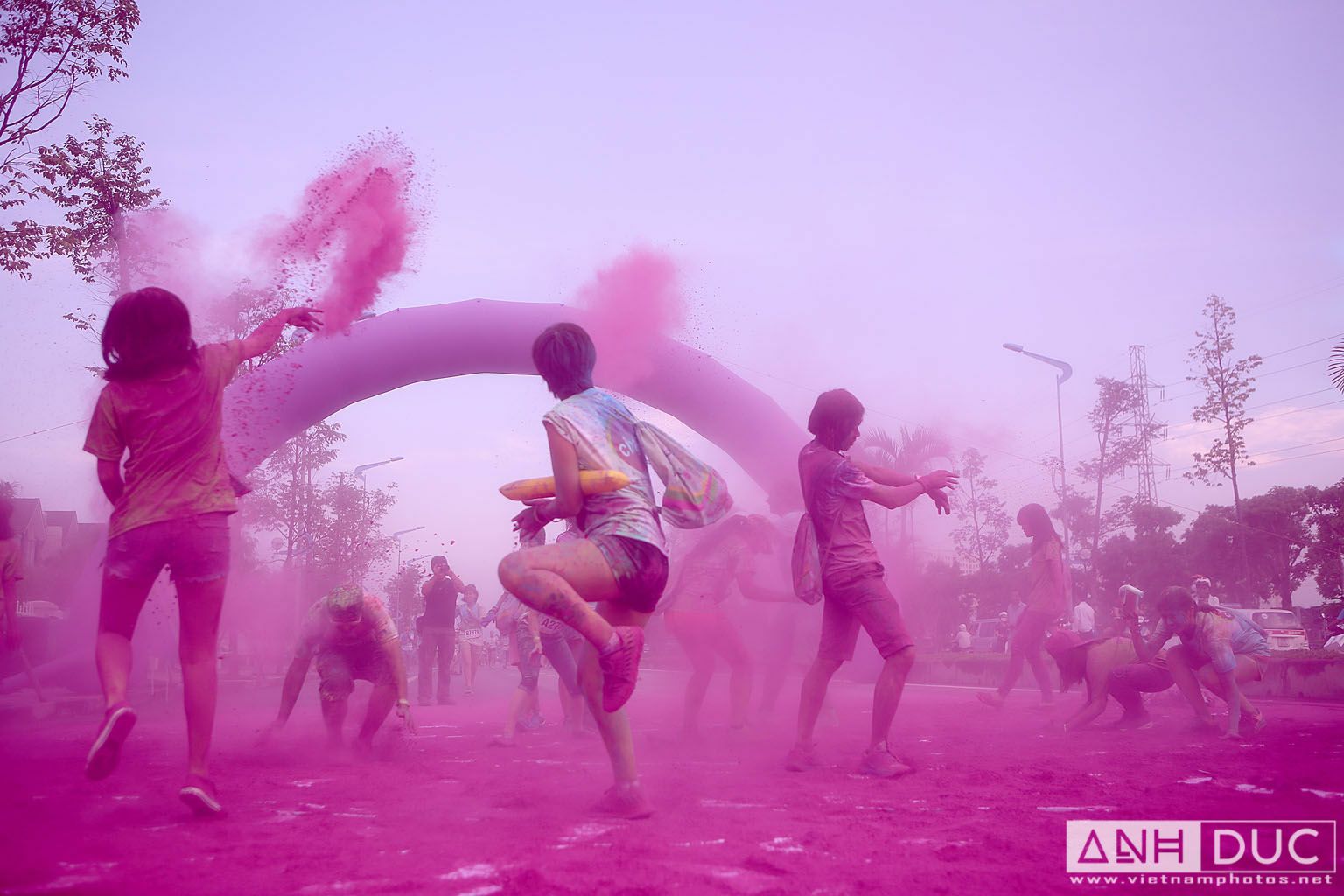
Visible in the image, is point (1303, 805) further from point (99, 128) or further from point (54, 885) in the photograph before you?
point (99, 128)

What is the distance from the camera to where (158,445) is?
155 inches

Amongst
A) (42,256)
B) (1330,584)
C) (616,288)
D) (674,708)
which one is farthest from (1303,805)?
(1330,584)

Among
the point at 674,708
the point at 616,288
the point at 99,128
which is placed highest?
the point at 99,128

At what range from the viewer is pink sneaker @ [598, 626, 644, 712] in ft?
12.0

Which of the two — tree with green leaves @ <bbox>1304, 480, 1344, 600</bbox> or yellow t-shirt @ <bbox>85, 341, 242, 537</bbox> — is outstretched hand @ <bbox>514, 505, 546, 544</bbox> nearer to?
yellow t-shirt @ <bbox>85, 341, 242, 537</bbox>

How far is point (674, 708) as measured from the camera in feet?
35.5

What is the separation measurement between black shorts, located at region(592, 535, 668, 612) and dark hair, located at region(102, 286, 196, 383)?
6.20 feet

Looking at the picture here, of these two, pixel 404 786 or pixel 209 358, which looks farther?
pixel 404 786

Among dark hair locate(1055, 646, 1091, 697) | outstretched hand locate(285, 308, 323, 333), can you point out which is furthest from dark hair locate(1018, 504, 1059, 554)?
outstretched hand locate(285, 308, 323, 333)

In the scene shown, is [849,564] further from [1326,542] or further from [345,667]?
[1326,542]

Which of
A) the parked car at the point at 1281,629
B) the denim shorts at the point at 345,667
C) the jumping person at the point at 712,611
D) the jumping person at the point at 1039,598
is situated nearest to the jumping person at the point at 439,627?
the jumping person at the point at 712,611

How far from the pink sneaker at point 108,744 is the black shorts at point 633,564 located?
1.80 meters

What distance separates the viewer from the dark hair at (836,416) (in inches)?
222

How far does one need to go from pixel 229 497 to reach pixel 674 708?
7454 mm
